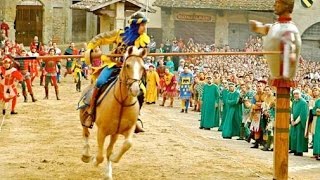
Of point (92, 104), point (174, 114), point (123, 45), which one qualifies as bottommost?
point (174, 114)

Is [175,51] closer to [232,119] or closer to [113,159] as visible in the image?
[232,119]

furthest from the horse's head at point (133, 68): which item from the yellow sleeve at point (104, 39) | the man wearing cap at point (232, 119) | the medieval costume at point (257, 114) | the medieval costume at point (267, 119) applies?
the man wearing cap at point (232, 119)

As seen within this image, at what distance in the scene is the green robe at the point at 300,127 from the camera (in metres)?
18.0

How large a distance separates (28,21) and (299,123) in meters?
31.1

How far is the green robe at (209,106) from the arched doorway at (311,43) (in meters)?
19.5

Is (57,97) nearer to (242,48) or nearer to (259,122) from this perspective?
(259,122)

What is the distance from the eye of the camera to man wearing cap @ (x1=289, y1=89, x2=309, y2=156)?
59.1ft

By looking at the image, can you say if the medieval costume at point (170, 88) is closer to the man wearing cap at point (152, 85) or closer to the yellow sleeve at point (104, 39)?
the man wearing cap at point (152, 85)

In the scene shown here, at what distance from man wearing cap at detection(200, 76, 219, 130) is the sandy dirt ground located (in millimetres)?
307

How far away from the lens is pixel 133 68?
11203 millimetres

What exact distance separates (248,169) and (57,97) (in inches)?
496

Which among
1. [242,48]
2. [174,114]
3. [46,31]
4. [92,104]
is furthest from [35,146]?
[46,31]

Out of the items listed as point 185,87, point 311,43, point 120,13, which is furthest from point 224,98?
point 311,43

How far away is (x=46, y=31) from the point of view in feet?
153
